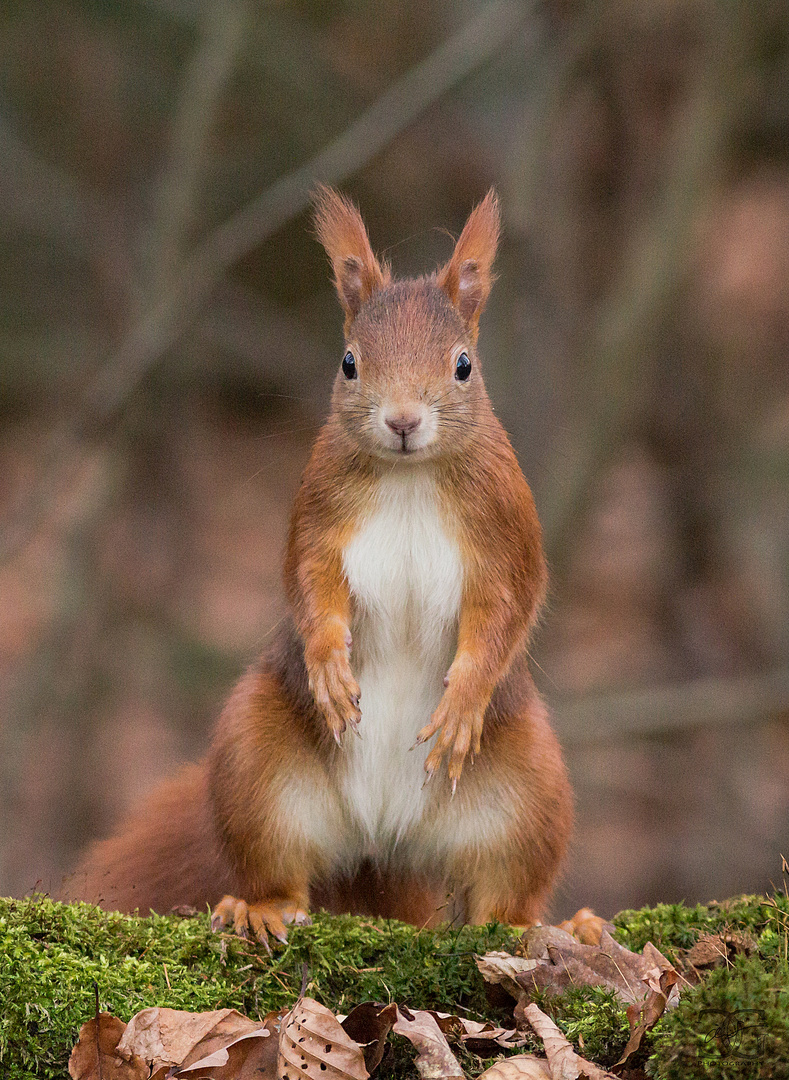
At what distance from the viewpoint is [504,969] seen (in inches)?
106

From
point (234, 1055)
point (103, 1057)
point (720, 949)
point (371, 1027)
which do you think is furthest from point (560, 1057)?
point (103, 1057)

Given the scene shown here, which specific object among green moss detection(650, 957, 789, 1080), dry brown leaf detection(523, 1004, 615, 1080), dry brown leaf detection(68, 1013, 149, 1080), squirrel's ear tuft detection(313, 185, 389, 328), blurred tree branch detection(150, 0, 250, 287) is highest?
blurred tree branch detection(150, 0, 250, 287)

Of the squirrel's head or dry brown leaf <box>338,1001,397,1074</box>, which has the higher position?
the squirrel's head

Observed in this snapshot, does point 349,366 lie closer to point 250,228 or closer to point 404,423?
point 404,423

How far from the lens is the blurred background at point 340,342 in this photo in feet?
22.4

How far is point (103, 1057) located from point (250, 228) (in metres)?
4.52

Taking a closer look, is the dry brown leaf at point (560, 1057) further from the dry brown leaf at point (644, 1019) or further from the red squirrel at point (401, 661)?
the red squirrel at point (401, 661)

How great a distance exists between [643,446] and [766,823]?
279 centimetres

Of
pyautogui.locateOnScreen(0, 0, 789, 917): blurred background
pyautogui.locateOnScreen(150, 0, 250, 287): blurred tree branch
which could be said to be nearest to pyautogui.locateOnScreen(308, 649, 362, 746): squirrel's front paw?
pyautogui.locateOnScreen(0, 0, 789, 917): blurred background

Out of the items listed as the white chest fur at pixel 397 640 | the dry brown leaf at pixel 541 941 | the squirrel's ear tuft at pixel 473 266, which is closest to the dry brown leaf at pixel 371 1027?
the dry brown leaf at pixel 541 941

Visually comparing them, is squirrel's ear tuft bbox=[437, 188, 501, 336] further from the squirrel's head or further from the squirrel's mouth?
the squirrel's mouth

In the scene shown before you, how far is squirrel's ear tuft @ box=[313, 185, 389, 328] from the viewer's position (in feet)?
10.9

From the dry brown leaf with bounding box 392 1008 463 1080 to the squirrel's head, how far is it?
125 cm

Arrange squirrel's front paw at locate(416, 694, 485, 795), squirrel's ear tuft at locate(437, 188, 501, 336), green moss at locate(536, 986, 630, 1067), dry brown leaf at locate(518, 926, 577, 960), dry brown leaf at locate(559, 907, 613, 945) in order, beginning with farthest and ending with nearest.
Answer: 1. squirrel's ear tuft at locate(437, 188, 501, 336)
2. dry brown leaf at locate(559, 907, 613, 945)
3. squirrel's front paw at locate(416, 694, 485, 795)
4. dry brown leaf at locate(518, 926, 577, 960)
5. green moss at locate(536, 986, 630, 1067)
